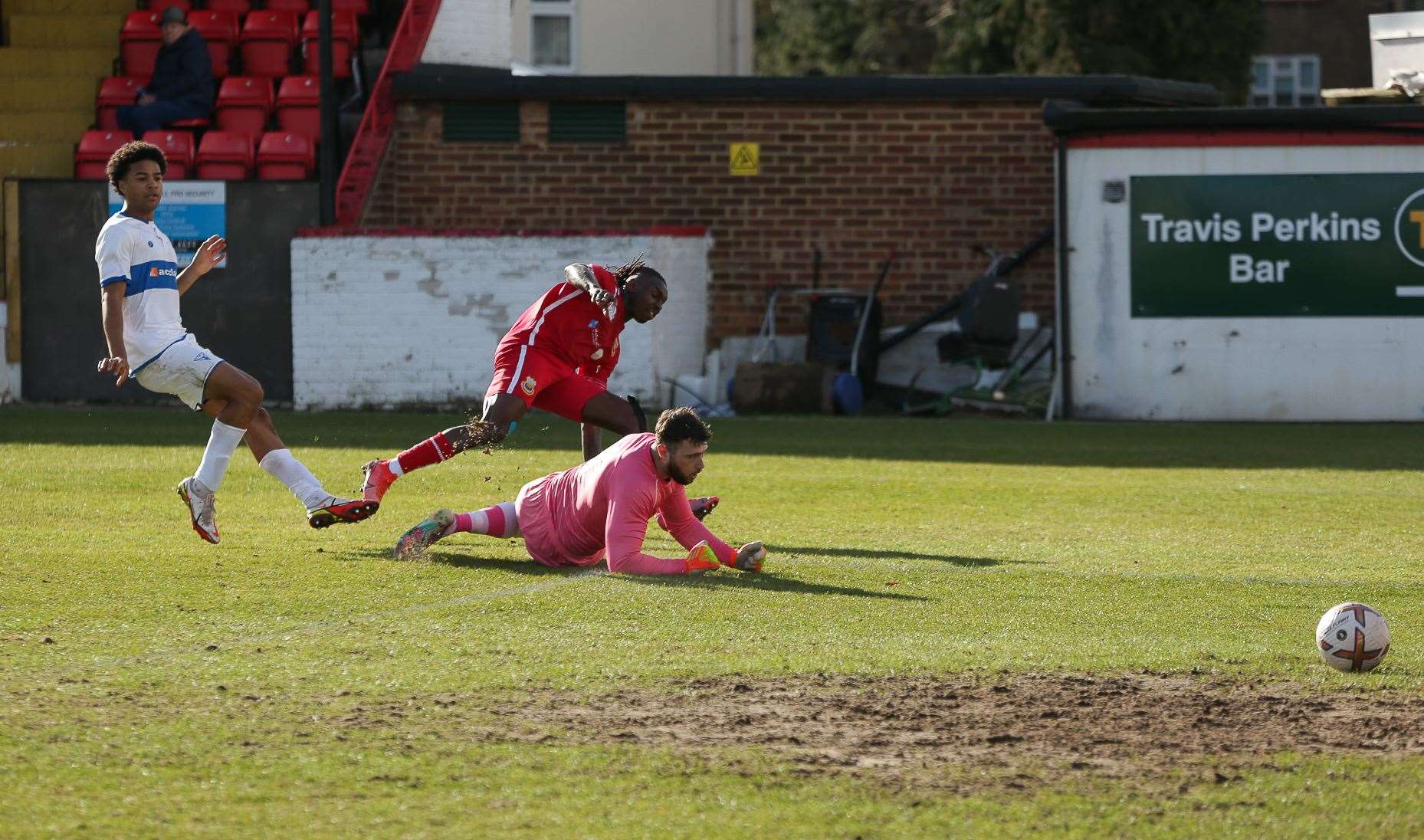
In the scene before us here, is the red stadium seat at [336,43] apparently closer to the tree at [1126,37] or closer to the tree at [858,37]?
the tree at [1126,37]

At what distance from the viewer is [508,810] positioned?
15.8 ft

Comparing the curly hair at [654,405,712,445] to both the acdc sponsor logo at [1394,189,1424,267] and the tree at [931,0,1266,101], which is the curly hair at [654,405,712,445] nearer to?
the acdc sponsor logo at [1394,189,1424,267]

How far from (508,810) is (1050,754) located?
5.41 ft

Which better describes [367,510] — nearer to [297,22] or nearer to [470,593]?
[470,593]

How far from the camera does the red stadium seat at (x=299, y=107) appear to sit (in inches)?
837

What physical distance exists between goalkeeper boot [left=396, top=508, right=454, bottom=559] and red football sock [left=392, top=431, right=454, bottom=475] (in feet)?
2.45

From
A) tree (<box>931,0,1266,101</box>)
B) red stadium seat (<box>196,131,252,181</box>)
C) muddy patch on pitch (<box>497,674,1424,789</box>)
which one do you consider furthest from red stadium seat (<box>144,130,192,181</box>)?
tree (<box>931,0,1266,101</box>)

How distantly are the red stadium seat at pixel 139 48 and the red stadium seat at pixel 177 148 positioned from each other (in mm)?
2072

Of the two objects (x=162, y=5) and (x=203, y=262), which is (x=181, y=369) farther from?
(x=162, y=5)

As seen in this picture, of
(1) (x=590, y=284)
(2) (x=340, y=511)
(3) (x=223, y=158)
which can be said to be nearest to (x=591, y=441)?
(1) (x=590, y=284)

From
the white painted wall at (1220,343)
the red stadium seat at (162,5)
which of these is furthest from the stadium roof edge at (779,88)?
the red stadium seat at (162,5)

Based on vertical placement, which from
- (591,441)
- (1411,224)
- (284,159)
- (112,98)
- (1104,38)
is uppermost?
(1104,38)

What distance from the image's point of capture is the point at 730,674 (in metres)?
6.48

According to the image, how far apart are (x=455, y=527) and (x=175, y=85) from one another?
43.8ft
